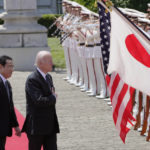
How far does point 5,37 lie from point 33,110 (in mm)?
14942

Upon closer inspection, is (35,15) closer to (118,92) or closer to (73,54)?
(73,54)

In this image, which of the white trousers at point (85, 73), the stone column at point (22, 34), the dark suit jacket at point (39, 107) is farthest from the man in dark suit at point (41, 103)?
the stone column at point (22, 34)

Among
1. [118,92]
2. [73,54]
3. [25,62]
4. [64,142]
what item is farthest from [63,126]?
[25,62]

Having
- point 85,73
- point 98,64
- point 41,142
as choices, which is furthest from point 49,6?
point 41,142

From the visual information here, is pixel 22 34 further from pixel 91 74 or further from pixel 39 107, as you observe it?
pixel 39 107

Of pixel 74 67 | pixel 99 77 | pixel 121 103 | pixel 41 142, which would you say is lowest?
pixel 74 67

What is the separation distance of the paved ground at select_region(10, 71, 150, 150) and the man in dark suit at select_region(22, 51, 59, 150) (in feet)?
7.25

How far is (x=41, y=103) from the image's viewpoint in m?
6.23

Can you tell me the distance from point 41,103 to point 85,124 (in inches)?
164

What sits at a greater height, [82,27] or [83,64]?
[82,27]

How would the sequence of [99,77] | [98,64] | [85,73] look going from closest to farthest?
1. [98,64]
2. [99,77]
3. [85,73]

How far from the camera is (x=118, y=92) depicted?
670 centimetres

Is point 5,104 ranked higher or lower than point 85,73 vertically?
higher

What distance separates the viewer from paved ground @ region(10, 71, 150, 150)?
8.68m
